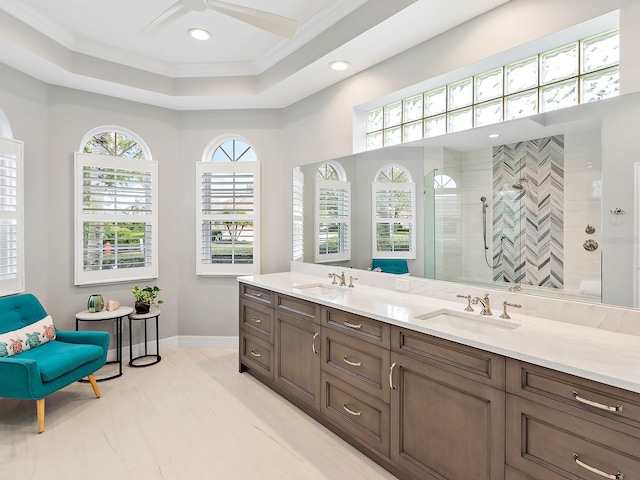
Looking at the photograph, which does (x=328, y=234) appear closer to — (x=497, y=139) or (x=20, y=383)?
(x=497, y=139)

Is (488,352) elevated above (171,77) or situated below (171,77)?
below

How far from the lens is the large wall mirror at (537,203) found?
175 centimetres

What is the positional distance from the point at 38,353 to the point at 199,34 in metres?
2.84

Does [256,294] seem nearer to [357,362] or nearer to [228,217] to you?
[228,217]

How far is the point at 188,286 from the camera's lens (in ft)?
14.0

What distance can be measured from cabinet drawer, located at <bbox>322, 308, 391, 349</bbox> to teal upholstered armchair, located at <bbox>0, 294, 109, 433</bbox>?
1.92 metres

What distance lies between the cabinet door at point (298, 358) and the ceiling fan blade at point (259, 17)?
194 centimetres

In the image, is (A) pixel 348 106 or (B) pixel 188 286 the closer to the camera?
(A) pixel 348 106

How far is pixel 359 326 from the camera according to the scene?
223 cm

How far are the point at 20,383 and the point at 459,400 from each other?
2747mm

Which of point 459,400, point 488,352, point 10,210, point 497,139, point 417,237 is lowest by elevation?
point 459,400

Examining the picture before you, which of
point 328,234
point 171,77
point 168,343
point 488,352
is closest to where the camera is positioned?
point 488,352

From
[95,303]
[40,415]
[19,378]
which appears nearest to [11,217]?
[95,303]

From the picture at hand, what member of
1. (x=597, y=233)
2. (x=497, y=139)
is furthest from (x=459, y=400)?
(x=497, y=139)
